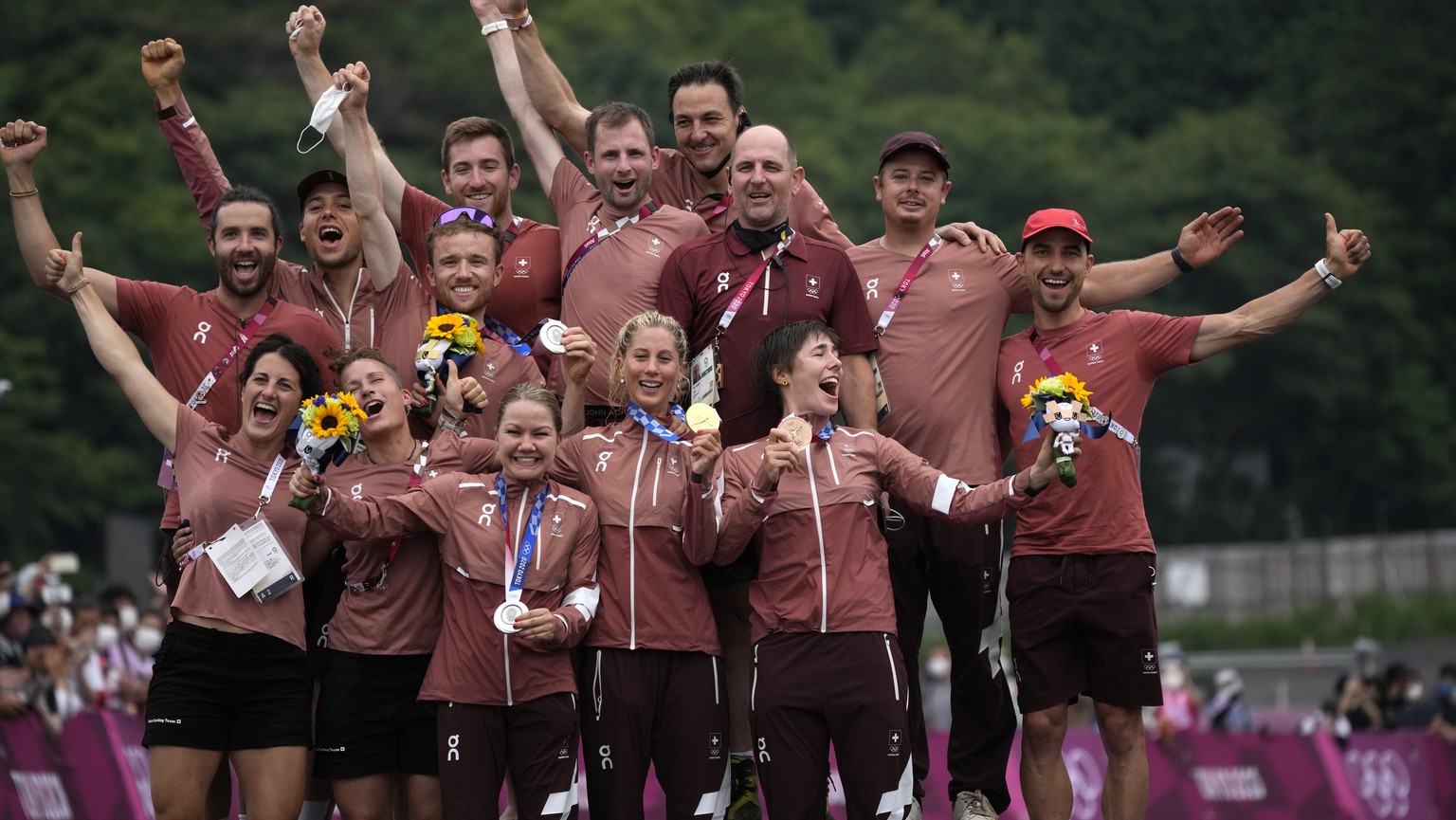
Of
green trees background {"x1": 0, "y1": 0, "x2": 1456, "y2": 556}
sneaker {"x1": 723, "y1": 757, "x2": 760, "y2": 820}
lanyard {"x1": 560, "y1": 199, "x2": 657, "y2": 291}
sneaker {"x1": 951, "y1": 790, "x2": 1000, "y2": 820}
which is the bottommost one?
sneaker {"x1": 951, "y1": 790, "x2": 1000, "y2": 820}

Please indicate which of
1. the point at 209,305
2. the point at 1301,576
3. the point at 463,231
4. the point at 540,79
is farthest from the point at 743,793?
the point at 1301,576

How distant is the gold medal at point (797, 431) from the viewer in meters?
8.42

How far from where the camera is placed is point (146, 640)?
18.8 meters

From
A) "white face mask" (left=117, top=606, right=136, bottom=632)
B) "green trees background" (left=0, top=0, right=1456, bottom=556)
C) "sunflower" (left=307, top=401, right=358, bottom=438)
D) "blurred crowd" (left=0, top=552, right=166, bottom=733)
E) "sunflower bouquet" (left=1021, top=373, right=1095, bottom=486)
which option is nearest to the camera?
"sunflower bouquet" (left=1021, top=373, right=1095, bottom=486)

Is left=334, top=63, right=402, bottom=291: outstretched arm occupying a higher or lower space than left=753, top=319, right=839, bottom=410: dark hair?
higher

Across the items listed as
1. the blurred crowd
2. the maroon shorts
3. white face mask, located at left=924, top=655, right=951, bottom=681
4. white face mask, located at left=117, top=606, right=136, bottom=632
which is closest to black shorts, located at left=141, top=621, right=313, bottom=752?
the maroon shorts

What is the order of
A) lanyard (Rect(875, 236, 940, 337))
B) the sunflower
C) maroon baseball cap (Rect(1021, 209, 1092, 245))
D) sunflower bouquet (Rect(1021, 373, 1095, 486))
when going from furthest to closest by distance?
lanyard (Rect(875, 236, 940, 337)) → maroon baseball cap (Rect(1021, 209, 1092, 245)) → the sunflower → sunflower bouquet (Rect(1021, 373, 1095, 486))

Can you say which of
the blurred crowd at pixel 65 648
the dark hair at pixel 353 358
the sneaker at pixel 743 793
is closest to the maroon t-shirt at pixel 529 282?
the dark hair at pixel 353 358

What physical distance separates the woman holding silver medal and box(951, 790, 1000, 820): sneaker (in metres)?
3.11

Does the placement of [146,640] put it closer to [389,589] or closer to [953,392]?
[389,589]

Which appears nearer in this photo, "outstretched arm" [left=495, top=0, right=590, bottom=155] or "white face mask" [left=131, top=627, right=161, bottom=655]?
"outstretched arm" [left=495, top=0, right=590, bottom=155]

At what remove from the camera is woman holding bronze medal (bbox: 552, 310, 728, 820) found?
8742 mm

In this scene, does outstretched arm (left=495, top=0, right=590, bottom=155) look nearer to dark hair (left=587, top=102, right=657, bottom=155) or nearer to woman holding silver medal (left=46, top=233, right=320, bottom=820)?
dark hair (left=587, top=102, right=657, bottom=155)

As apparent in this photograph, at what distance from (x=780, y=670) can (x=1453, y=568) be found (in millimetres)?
44038
